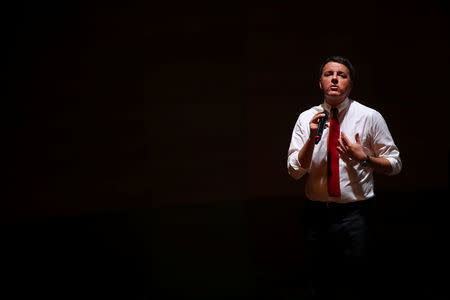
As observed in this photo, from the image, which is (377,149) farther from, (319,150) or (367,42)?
(367,42)

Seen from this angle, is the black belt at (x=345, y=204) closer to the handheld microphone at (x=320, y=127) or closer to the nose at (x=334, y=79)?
the handheld microphone at (x=320, y=127)

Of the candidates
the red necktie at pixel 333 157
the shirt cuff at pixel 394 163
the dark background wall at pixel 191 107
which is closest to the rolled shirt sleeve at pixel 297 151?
the red necktie at pixel 333 157

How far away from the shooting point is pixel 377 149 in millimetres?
1678

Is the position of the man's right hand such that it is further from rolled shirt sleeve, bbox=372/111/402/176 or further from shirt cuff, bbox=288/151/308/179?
rolled shirt sleeve, bbox=372/111/402/176

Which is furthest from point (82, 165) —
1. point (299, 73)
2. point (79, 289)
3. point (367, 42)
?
point (367, 42)

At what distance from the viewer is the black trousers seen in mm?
1640

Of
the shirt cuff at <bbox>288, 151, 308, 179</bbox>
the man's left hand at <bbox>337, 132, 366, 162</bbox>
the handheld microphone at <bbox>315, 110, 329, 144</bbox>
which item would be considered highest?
the handheld microphone at <bbox>315, 110, 329, 144</bbox>

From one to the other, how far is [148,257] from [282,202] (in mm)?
1787

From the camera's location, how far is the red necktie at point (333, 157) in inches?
65.4

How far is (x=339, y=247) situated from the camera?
1.68 m

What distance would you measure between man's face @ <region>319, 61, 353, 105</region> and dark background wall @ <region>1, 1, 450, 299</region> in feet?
6.01

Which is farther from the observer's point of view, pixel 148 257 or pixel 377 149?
pixel 148 257

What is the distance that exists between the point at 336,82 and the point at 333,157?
1.14ft

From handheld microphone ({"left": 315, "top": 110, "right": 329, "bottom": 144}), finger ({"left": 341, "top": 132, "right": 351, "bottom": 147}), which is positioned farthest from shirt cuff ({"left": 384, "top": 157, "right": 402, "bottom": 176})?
handheld microphone ({"left": 315, "top": 110, "right": 329, "bottom": 144})
